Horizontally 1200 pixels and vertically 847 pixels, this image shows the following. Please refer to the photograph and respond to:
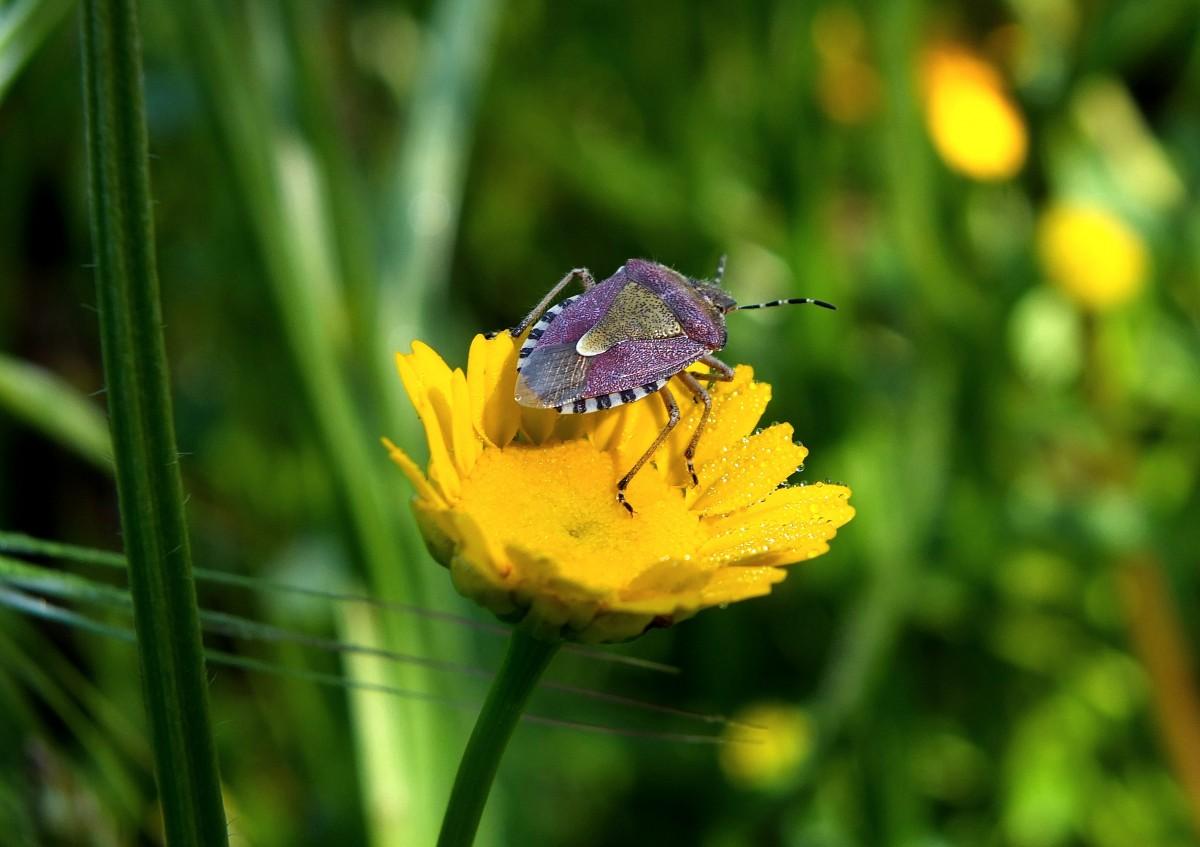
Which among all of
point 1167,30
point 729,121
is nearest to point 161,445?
point 729,121

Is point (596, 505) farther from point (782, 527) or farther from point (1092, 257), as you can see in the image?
point (1092, 257)

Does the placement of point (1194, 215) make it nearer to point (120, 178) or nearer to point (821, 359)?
point (821, 359)

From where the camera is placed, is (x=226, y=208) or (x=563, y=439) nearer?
(x=563, y=439)

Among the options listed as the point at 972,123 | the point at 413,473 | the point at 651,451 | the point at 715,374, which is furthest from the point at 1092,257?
the point at 413,473

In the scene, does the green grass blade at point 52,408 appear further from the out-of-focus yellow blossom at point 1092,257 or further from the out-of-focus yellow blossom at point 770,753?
the out-of-focus yellow blossom at point 1092,257

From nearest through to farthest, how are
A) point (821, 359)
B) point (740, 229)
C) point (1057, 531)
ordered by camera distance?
point (1057, 531)
point (821, 359)
point (740, 229)

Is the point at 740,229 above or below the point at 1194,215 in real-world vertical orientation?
above

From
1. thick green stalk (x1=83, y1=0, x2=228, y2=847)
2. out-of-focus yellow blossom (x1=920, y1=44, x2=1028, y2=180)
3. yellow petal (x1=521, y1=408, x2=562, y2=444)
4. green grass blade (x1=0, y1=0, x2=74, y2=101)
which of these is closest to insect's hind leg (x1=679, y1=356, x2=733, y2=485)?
yellow petal (x1=521, y1=408, x2=562, y2=444)

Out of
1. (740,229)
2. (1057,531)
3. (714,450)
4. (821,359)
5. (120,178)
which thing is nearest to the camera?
(120,178)

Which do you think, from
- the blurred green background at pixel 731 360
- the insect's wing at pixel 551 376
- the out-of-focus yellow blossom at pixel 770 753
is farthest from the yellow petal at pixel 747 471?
the out-of-focus yellow blossom at pixel 770 753
